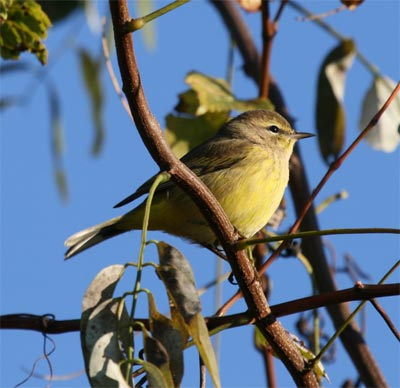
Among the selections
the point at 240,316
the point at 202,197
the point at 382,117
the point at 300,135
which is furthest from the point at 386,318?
the point at 300,135

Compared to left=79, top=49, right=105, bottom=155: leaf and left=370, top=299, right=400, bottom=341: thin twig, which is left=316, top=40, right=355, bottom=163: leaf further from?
left=370, top=299, right=400, bottom=341: thin twig

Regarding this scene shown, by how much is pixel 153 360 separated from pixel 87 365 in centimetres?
16

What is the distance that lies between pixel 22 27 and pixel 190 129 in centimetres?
126

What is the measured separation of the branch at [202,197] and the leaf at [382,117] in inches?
73.9

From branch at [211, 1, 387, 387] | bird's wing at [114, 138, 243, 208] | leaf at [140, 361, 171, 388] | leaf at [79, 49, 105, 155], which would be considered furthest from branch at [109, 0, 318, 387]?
bird's wing at [114, 138, 243, 208]

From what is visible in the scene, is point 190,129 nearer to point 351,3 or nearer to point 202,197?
point 351,3

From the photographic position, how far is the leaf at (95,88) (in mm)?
3918

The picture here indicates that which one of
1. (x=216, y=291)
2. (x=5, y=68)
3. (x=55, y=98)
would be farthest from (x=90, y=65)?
(x=216, y=291)

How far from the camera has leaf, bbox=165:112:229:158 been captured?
420 centimetres

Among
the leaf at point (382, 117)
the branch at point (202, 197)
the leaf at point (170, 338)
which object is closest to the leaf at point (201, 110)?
the leaf at point (382, 117)

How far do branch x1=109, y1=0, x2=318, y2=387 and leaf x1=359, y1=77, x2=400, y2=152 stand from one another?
1.88m

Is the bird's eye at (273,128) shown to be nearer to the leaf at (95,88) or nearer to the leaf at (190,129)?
the leaf at (190,129)

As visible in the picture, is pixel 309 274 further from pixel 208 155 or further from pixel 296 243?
pixel 208 155

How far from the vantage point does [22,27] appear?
128 inches
